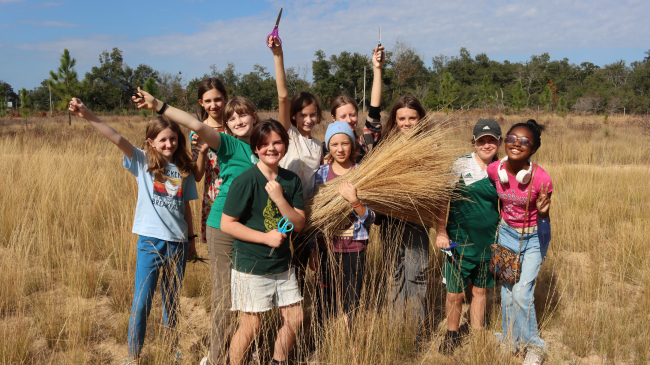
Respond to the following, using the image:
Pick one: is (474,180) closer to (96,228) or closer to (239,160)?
(239,160)

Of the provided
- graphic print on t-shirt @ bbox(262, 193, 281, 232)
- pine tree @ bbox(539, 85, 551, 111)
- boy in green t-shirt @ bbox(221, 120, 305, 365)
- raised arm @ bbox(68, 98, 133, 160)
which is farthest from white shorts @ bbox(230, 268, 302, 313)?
pine tree @ bbox(539, 85, 551, 111)

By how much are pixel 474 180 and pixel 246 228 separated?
1.51m

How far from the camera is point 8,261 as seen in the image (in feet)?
9.43

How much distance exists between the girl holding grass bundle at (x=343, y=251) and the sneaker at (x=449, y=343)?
0.65m

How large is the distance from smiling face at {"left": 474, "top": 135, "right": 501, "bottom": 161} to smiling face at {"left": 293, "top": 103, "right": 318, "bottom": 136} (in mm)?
1119

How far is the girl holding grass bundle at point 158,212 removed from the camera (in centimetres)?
212

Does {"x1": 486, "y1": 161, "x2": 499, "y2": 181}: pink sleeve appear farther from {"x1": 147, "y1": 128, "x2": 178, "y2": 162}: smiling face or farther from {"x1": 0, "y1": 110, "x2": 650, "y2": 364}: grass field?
{"x1": 147, "y1": 128, "x2": 178, "y2": 162}: smiling face

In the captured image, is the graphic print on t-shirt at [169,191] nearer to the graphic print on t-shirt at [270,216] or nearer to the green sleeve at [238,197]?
the green sleeve at [238,197]

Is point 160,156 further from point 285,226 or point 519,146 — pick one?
point 519,146

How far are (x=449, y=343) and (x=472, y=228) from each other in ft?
2.53

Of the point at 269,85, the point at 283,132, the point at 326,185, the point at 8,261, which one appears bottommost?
the point at 8,261

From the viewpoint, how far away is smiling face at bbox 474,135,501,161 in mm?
2363

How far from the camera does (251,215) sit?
78.8 inches

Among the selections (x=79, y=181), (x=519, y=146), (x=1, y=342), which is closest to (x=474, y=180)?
(x=519, y=146)
